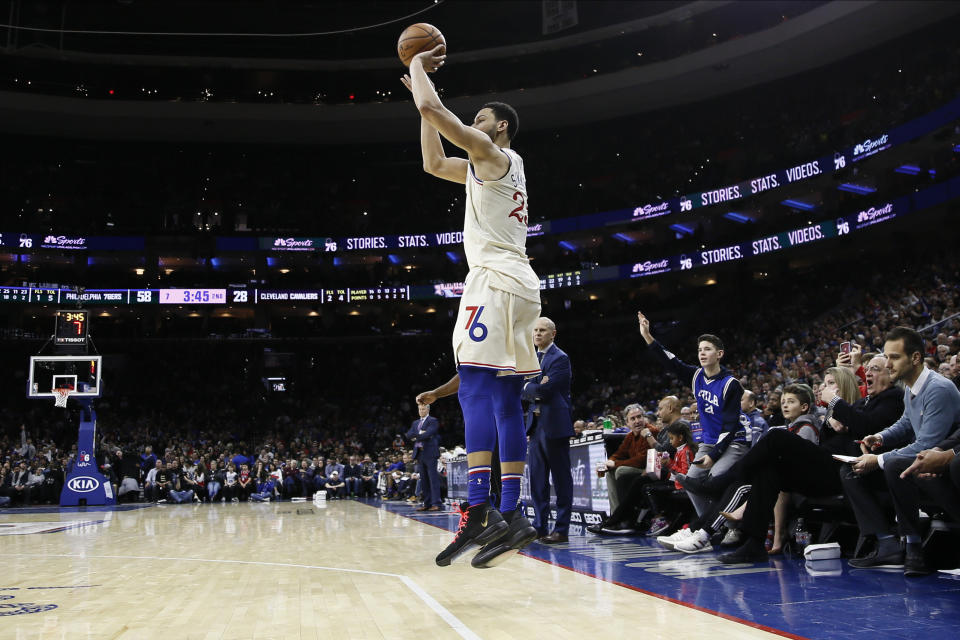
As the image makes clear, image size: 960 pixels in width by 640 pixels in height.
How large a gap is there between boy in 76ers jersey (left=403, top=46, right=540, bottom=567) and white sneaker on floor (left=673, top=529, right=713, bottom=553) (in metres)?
1.92

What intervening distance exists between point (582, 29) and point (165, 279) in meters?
19.8

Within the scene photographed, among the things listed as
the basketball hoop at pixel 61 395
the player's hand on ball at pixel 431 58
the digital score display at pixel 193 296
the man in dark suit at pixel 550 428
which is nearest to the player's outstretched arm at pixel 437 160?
the player's hand on ball at pixel 431 58

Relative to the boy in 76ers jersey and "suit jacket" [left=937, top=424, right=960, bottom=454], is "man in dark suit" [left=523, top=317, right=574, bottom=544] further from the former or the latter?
"suit jacket" [left=937, top=424, right=960, bottom=454]

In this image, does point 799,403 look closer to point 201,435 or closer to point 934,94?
point 934,94

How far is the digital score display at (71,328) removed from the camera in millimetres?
17078

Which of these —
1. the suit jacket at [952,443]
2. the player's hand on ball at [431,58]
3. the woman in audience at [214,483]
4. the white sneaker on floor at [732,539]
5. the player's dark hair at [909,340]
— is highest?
the player's hand on ball at [431,58]

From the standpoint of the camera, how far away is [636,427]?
22.7ft

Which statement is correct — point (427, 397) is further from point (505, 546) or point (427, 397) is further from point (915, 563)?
point (915, 563)

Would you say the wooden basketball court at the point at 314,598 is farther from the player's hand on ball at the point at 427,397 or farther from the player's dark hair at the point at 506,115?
the player's dark hair at the point at 506,115

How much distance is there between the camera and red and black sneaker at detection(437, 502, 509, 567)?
10.7 ft

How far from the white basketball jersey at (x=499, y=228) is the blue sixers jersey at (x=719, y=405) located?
2319 mm

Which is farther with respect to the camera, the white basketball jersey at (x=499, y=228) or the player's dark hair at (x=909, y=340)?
the player's dark hair at (x=909, y=340)

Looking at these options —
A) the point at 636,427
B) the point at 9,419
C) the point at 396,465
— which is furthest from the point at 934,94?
the point at 9,419

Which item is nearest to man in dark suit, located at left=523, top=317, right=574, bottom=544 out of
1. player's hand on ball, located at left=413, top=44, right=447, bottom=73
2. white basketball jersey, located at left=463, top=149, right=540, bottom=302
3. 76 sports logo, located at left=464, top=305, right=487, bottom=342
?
white basketball jersey, located at left=463, top=149, right=540, bottom=302
